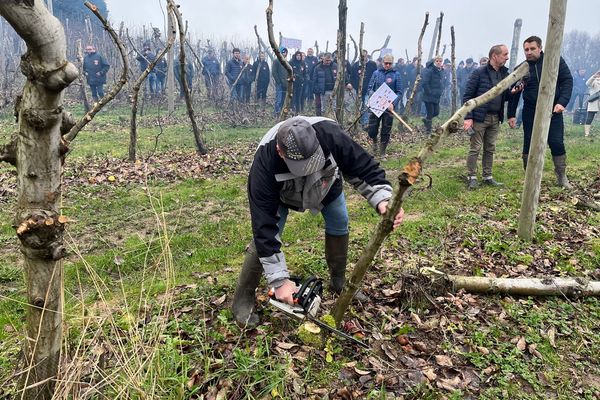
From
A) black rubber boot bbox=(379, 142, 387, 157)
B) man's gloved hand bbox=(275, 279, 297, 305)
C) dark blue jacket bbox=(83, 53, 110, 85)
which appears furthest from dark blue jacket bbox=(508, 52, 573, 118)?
dark blue jacket bbox=(83, 53, 110, 85)

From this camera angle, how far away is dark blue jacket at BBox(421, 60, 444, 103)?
12492 millimetres

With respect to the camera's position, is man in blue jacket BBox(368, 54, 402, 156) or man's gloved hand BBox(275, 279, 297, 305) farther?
man in blue jacket BBox(368, 54, 402, 156)

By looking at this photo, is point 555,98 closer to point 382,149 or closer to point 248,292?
point 382,149

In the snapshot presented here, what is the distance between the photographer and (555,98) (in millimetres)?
6461

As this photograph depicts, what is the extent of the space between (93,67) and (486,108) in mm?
14002

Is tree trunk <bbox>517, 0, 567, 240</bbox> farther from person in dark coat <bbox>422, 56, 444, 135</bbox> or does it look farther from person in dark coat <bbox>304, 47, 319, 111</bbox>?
person in dark coat <bbox>304, 47, 319, 111</bbox>

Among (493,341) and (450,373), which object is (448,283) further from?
(450,373)

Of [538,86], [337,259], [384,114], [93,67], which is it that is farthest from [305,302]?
[93,67]

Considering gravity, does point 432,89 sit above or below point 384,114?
above

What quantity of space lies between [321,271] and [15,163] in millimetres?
2942

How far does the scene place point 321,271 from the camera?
4.27 m

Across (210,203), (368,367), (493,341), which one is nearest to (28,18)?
(368,367)

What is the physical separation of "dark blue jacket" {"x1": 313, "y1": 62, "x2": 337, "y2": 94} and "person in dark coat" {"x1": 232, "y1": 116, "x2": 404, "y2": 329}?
11.1 meters

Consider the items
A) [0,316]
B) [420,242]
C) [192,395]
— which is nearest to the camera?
[192,395]
